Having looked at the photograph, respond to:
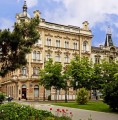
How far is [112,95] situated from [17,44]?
1320cm

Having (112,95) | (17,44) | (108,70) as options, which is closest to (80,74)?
(108,70)

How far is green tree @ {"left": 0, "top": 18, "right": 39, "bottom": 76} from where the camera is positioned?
18.3 m

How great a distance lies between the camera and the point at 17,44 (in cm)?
1848

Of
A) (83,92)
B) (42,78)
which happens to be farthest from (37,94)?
(83,92)

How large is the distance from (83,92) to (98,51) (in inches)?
1642

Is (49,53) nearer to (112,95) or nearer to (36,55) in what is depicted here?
(36,55)

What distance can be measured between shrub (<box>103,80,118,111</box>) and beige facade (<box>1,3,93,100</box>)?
37.3 metres

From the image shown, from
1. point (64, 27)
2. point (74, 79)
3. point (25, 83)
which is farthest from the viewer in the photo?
point (64, 27)

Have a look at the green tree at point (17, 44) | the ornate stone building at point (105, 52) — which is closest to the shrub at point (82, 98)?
the green tree at point (17, 44)

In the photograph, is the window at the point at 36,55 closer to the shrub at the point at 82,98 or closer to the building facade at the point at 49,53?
the building facade at the point at 49,53

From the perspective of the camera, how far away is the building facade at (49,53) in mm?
68000

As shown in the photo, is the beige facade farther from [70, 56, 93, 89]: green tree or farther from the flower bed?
the flower bed

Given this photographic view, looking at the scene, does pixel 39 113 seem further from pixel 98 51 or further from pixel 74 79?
pixel 98 51

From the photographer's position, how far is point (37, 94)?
68688 mm
